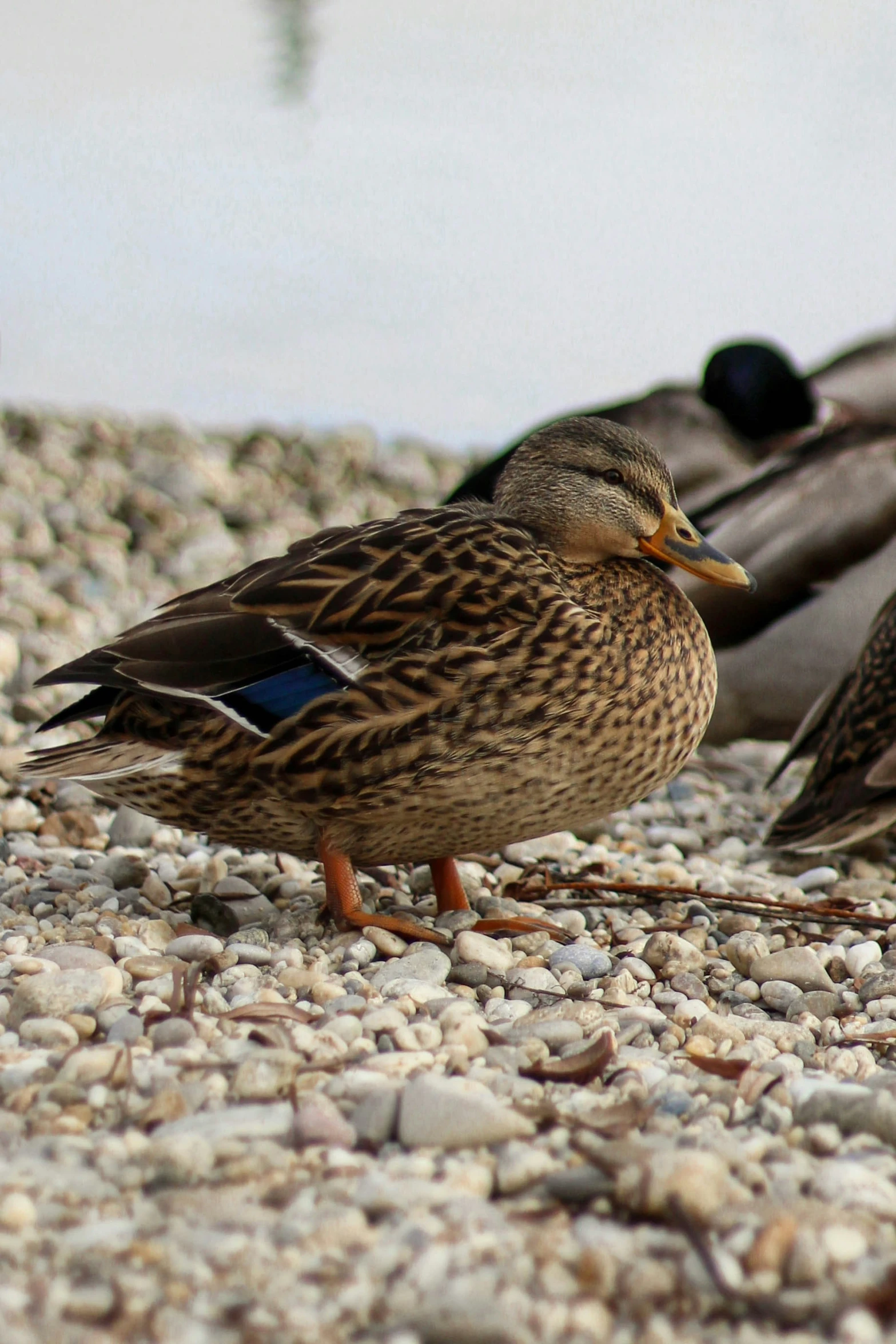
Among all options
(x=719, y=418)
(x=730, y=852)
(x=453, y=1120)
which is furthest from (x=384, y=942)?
(x=719, y=418)

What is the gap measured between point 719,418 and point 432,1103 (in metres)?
5.19

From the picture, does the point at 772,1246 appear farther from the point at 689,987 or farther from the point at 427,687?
the point at 427,687

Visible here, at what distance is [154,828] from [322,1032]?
161 centimetres

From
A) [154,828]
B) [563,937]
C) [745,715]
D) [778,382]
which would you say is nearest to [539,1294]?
[563,937]

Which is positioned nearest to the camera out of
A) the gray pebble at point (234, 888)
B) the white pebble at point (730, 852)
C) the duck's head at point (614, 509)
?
the duck's head at point (614, 509)

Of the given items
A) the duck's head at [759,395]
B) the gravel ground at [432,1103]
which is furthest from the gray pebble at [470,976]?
the duck's head at [759,395]

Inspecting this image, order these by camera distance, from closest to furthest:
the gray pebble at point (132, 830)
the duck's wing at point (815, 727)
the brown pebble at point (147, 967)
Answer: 1. the brown pebble at point (147, 967)
2. the gray pebble at point (132, 830)
3. the duck's wing at point (815, 727)

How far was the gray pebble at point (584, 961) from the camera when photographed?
2865 millimetres

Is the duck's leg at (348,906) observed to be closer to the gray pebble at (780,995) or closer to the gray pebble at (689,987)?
the gray pebble at (689,987)

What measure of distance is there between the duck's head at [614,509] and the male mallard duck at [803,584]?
1.87m

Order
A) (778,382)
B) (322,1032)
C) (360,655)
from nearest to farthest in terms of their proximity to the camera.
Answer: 1. (322,1032)
2. (360,655)
3. (778,382)

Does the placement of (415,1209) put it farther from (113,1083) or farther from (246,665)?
(246,665)

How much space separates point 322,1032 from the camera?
231 cm

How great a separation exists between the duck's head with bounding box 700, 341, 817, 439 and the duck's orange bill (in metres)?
4.09
